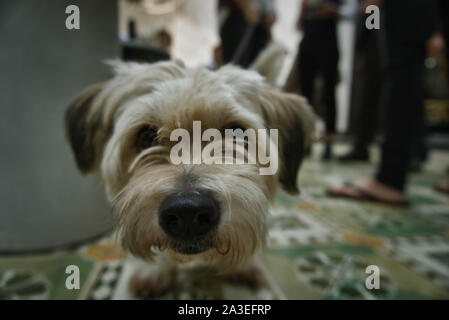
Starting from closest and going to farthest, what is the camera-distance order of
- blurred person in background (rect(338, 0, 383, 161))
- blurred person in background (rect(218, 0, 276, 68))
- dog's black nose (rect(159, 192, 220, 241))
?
1. dog's black nose (rect(159, 192, 220, 241))
2. blurred person in background (rect(218, 0, 276, 68))
3. blurred person in background (rect(338, 0, 383, 161))

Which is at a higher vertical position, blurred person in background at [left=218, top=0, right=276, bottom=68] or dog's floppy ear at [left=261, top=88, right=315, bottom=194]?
blurred person in background at [left=218, top=0, right=276, bottom=68]

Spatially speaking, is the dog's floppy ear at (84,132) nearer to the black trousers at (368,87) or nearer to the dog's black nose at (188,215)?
the dog's black nose at (188,215)

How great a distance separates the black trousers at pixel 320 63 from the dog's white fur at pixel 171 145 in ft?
5.65

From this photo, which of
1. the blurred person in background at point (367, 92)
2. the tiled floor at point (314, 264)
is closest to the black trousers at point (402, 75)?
the tiled floor at point (314, 264)

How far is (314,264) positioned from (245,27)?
167cm

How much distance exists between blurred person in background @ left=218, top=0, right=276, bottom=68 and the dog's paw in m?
1.30

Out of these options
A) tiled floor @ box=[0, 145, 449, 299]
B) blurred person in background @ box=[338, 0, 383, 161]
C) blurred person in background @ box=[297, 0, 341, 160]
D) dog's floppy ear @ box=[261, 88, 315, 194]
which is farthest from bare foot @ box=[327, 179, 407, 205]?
blurred person in background @ box=[338, 0, 383, 161]

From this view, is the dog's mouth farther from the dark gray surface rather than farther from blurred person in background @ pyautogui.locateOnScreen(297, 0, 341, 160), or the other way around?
blurred person in background @ pyautogui.locateOnScreen(297, 0, 341, 160)

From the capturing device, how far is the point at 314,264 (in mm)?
1271

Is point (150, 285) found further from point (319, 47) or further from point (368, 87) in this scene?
point (368, 87)

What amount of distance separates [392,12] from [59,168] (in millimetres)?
2030

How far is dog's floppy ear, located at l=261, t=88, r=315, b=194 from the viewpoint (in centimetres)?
106
